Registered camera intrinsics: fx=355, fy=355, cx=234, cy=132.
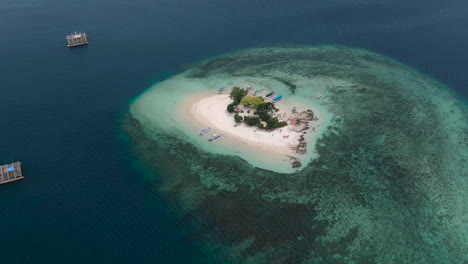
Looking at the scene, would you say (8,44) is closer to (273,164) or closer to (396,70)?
(273,164)

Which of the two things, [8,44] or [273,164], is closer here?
[273,164]

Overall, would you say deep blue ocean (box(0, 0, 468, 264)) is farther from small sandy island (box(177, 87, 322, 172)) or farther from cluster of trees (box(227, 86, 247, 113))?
cluster of trees (box(227, 86, 247, 113))

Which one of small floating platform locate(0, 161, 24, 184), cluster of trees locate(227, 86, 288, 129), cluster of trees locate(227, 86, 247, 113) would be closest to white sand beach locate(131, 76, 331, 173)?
cluster of trees locate(227, 86, 288, 129)

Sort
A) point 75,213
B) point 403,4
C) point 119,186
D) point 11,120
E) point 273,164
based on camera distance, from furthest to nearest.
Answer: point 403,4 → point 11,120 → point 273,164 → point 119,186 → point 75,213

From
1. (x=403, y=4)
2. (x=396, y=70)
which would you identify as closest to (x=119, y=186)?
(x=396, y=70)

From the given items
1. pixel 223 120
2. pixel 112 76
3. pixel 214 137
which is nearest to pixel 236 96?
pixel 223 120

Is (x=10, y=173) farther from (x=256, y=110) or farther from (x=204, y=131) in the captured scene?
(x=256, y=110)
